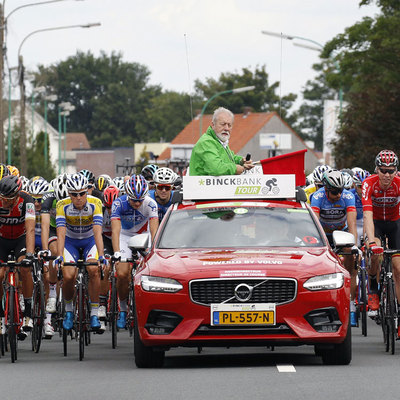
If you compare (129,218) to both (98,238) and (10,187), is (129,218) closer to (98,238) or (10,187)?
(98,238)

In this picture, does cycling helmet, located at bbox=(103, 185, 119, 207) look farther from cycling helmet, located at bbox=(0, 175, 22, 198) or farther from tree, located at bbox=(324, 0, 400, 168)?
tree, located at bbox=(324, 0, 400, 168)

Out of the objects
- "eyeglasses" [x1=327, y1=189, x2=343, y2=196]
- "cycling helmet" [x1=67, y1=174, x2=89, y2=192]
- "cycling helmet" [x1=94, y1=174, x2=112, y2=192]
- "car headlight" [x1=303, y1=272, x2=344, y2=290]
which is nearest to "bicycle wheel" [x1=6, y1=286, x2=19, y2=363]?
"cycling helmet" [x1=67, y1=174, x2=89, y2=192]

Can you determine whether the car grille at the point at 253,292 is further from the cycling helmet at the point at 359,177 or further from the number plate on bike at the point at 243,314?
the cycling helmet at the point at 359,177

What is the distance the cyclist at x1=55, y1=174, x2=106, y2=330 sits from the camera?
1567cm

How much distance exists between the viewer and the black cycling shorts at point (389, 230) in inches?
639

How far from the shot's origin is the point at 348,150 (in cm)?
4891

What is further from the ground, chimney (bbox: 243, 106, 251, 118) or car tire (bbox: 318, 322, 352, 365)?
chimney (bbox: 243, 106, 251, 118)

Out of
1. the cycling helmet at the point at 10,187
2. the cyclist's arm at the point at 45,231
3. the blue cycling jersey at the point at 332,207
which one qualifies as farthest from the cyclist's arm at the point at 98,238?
the blue cycling jersey at the point at 332,207

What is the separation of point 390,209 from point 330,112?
88.8 meters

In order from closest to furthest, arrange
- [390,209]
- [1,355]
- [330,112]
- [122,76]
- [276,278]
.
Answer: [276,278]
[1,355]
[390,209]
[330,112]
[122,76]

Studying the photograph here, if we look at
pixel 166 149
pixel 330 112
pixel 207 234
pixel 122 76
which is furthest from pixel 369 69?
pixel 122 76

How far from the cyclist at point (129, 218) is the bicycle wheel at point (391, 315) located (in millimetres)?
3429

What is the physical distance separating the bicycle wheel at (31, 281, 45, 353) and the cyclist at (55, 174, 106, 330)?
0.52 meters

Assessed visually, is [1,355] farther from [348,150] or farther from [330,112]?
[330,112]
